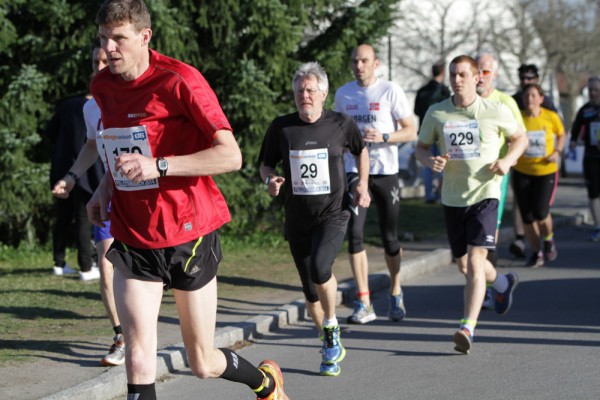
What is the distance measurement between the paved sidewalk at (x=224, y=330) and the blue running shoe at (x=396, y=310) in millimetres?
798

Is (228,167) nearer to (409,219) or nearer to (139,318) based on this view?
(139,318)

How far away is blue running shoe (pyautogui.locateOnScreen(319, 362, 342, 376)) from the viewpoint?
713cm

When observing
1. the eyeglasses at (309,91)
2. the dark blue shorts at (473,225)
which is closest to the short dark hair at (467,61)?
the dark blue shorts at (473,225)

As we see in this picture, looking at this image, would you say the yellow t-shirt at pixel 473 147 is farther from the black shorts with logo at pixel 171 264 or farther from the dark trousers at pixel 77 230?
the dark trousers at pixel 77 230

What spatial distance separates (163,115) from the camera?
16.1ft

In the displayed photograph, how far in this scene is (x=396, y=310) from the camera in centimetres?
911

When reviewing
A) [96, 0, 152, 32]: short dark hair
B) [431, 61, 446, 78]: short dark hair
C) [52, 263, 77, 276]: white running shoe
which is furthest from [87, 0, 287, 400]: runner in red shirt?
[431, 61, 446, 78]: short dark hair

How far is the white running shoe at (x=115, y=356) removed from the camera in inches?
276

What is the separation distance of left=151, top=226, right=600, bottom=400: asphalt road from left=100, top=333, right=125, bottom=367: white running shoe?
30cm

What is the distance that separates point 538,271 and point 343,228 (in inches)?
195

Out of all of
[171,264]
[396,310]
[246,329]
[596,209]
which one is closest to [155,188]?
[171,264]

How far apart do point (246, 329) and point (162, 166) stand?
4000 millimetres

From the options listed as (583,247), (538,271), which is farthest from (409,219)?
(538,271)

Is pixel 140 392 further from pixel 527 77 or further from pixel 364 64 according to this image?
pixel 527 77
